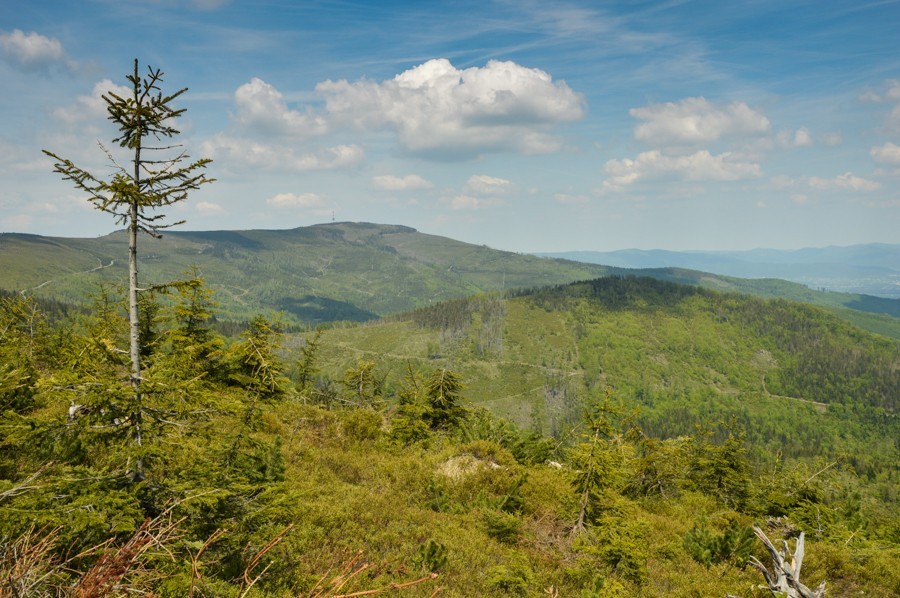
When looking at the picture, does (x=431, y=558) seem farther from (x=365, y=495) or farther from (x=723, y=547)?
(x=723, y=547)

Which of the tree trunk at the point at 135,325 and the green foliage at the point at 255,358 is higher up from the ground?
the tree trunk at the point at 135,325

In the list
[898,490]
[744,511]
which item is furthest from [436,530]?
[898,490]

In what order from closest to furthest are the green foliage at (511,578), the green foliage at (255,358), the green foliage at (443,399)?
the green foliage at (511,578), the green foliage at (255,358), the green foliage at (443,399)

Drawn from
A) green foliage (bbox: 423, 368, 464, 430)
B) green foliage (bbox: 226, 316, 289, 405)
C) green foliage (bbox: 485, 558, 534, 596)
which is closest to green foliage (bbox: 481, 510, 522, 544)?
green foliage (bbox: 485, 558, 534, 596)

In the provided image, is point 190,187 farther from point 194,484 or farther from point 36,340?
point 36,340

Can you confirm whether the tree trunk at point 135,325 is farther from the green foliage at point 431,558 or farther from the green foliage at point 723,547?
the green foliage at point 723,547

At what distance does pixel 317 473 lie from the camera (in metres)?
17.5

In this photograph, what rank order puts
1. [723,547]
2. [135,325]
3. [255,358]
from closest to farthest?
[135,325] < [723,547] < [255,358]

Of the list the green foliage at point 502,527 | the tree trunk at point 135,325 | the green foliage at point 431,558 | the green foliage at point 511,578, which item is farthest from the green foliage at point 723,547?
the tree trunk at point 135,325

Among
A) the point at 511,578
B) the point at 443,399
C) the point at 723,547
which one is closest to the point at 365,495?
the point at 511,578

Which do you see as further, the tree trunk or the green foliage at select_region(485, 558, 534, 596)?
the green foliage at select_region(485, 558, 534, 596)

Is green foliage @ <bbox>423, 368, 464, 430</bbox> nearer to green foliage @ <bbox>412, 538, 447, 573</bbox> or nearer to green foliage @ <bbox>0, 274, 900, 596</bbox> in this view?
green foliage @ <bbox>0, 274, 900, 596</bbox>

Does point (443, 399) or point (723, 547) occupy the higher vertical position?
point (443, 399)

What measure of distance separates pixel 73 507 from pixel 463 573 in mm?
9636
